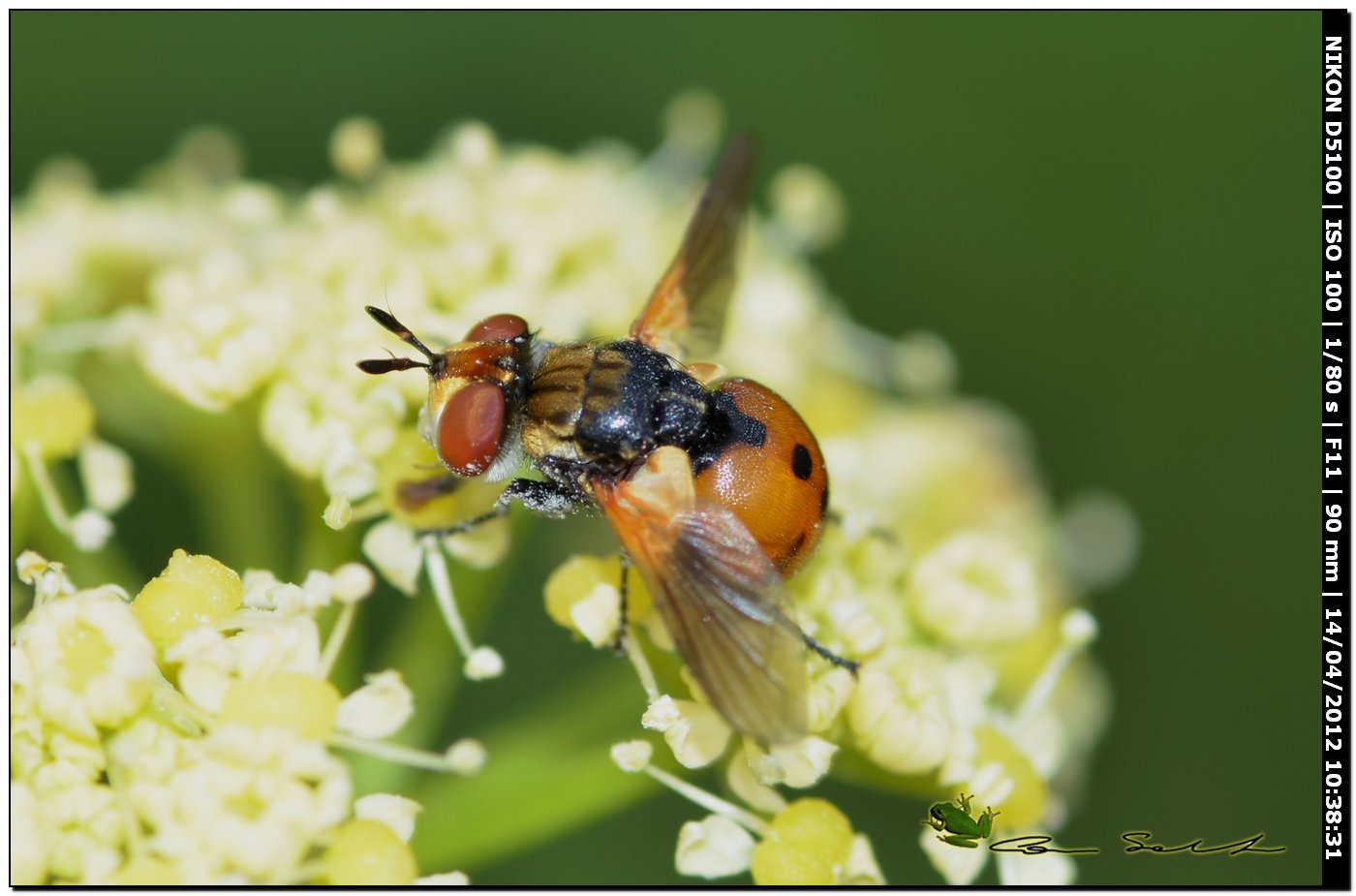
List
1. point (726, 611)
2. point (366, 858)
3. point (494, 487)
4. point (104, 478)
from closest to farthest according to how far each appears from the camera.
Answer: point (366, 858) < point (726, 611) < point (104, 478) < point (494, 487)

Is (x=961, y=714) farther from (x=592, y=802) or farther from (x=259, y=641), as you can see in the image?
(x=259, y=641)

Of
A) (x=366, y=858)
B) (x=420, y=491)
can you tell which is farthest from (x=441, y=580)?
(x=366, y=858)

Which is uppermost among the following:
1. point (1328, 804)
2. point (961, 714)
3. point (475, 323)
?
point (475, 323)

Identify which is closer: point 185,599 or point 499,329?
point 185,599

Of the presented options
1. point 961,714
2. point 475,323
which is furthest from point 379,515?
point 961,714

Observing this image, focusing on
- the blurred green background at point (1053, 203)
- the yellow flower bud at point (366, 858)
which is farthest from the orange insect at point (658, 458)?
the blurred green background at point (1053, 203)

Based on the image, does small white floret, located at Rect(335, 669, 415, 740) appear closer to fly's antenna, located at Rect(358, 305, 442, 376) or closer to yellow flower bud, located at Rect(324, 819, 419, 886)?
yellow flower bud, located at Rect(324, 819, 419, 886)

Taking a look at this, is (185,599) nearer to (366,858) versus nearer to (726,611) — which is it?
(366,858)
